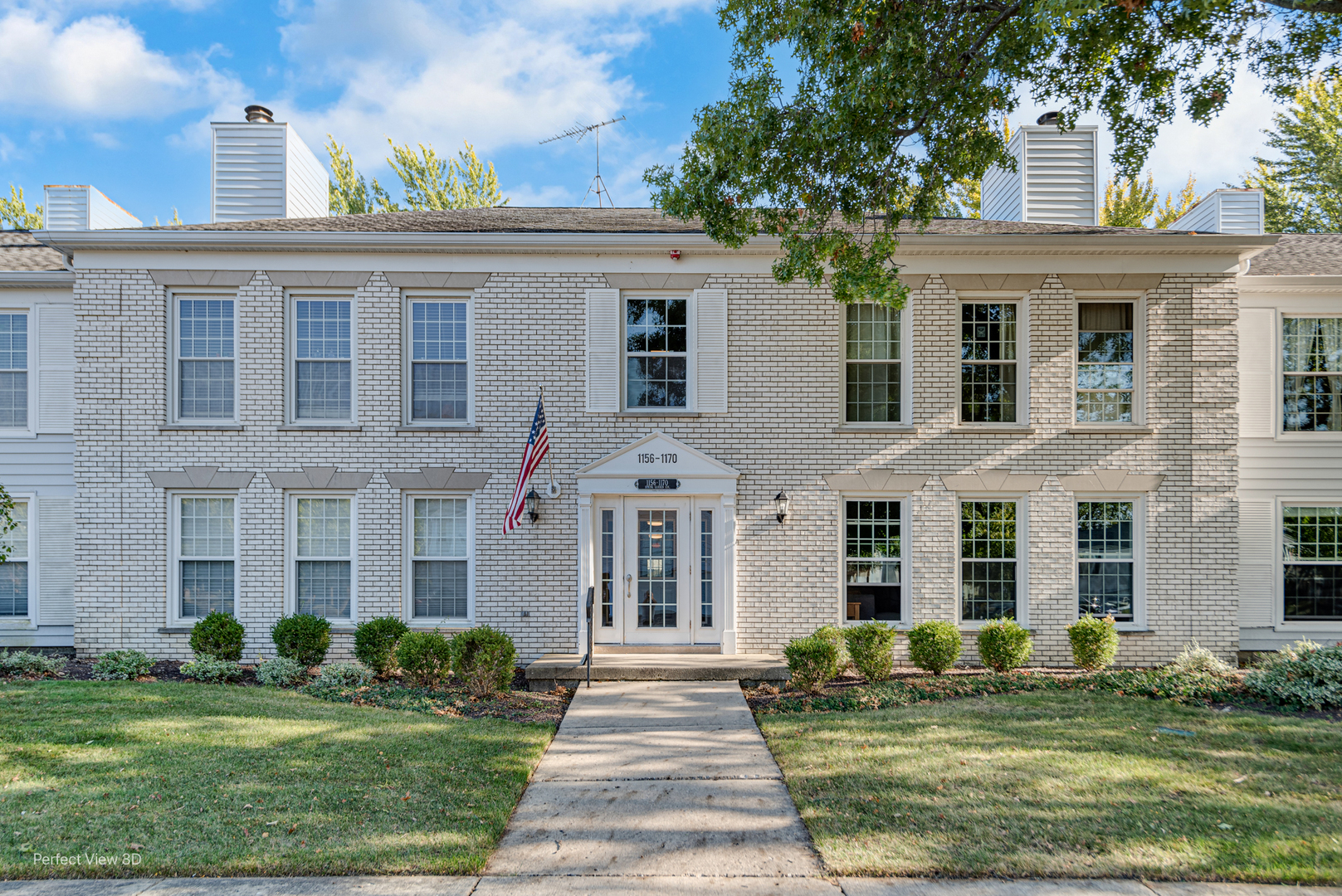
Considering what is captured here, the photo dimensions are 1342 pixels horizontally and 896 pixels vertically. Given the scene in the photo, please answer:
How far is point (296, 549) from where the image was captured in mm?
10344

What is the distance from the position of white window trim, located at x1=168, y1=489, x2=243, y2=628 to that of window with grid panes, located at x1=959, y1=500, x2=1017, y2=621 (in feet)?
36.2

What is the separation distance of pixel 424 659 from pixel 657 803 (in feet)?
15.2

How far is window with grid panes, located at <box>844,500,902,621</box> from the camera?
1027cm

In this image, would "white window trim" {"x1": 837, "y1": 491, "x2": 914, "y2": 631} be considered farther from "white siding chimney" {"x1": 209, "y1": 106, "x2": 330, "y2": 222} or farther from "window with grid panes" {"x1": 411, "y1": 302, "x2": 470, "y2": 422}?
"white siding chimney" {"x1": 209, "y1": 106, "x2": 330, "y2": 222}

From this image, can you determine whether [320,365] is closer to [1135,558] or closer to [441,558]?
[441,558]

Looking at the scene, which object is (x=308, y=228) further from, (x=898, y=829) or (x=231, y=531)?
→ (x=898, y=829)

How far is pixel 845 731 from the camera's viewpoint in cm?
718

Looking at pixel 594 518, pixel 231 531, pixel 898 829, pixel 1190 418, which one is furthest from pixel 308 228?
pixel 1190 418

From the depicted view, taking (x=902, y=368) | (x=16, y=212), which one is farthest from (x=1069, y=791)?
(x=16, y=212)

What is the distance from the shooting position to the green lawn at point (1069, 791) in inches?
178

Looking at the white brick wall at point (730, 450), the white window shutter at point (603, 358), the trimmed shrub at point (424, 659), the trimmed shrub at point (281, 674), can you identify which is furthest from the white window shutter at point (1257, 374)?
the trimmed shrub at point (281, 674)

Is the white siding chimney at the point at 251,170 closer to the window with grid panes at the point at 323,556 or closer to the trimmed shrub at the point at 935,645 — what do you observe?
the window with grid panes at the point at 323,556

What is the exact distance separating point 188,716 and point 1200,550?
1362cm

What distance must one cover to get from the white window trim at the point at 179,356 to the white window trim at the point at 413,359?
177cm
